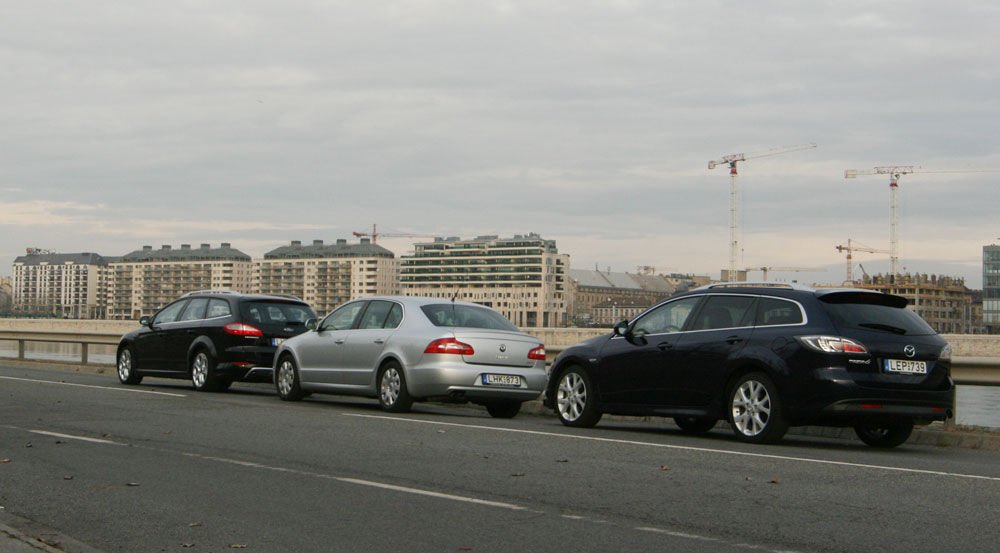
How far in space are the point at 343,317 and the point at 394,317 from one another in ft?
4.38

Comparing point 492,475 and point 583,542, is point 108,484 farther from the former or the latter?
point 583,542

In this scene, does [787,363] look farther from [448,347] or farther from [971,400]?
[971,400]

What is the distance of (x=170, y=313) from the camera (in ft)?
71.4

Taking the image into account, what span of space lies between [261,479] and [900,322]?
6506 millimetres

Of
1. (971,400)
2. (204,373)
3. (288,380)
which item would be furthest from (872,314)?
(971,400)

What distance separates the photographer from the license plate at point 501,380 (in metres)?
15.6

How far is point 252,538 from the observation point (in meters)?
6.73

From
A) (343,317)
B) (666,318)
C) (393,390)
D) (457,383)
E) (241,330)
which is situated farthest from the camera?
(241,330)

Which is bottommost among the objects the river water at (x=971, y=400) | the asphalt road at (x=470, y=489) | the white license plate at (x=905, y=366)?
the river water at (x=971, y=400)

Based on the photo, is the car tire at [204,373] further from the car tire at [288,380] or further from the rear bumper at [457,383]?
the rear bumper at [457,383]

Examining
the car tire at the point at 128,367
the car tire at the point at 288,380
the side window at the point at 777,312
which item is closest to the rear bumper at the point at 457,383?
the car tire at the point at 288,380

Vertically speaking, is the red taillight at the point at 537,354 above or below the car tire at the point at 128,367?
above

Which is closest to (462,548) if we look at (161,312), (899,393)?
(899,393)

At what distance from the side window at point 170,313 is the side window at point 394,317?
6.14 m
